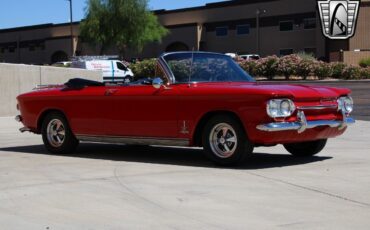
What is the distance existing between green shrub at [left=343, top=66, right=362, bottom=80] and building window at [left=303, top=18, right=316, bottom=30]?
22.8m

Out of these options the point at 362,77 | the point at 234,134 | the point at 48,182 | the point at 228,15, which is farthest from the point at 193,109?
the point at 228,15

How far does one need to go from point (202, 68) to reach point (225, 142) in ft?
4.58

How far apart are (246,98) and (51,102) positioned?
3.89 metres

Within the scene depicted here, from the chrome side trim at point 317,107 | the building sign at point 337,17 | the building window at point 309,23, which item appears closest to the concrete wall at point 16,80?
the building sign at point 337,17

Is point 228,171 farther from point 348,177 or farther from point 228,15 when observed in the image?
point 228,15

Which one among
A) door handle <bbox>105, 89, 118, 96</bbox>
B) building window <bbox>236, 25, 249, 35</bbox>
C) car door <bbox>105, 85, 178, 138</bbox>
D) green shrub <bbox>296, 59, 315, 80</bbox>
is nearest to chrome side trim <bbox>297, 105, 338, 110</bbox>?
car door <bbox>105, 85, 178, 138</bbox>

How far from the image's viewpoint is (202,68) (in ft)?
31.9

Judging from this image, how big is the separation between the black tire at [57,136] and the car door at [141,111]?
0.99 meters

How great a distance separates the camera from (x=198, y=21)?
74125 millimetres

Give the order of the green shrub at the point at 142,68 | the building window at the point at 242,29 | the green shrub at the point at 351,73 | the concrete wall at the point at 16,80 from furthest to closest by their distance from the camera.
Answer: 1. the building window at the point at 242,29
2. the green shrub at the point at 142,68
3. the green shrub at the point at 351,73
4. the concrete wall at the point at 16,80

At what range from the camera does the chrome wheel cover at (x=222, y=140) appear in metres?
8.84

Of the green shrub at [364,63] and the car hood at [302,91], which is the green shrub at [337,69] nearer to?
the green shrub at [364,63]

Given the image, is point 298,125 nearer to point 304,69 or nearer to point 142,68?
point 304,69

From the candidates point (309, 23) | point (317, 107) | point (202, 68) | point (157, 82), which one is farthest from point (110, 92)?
point (309, 23)
